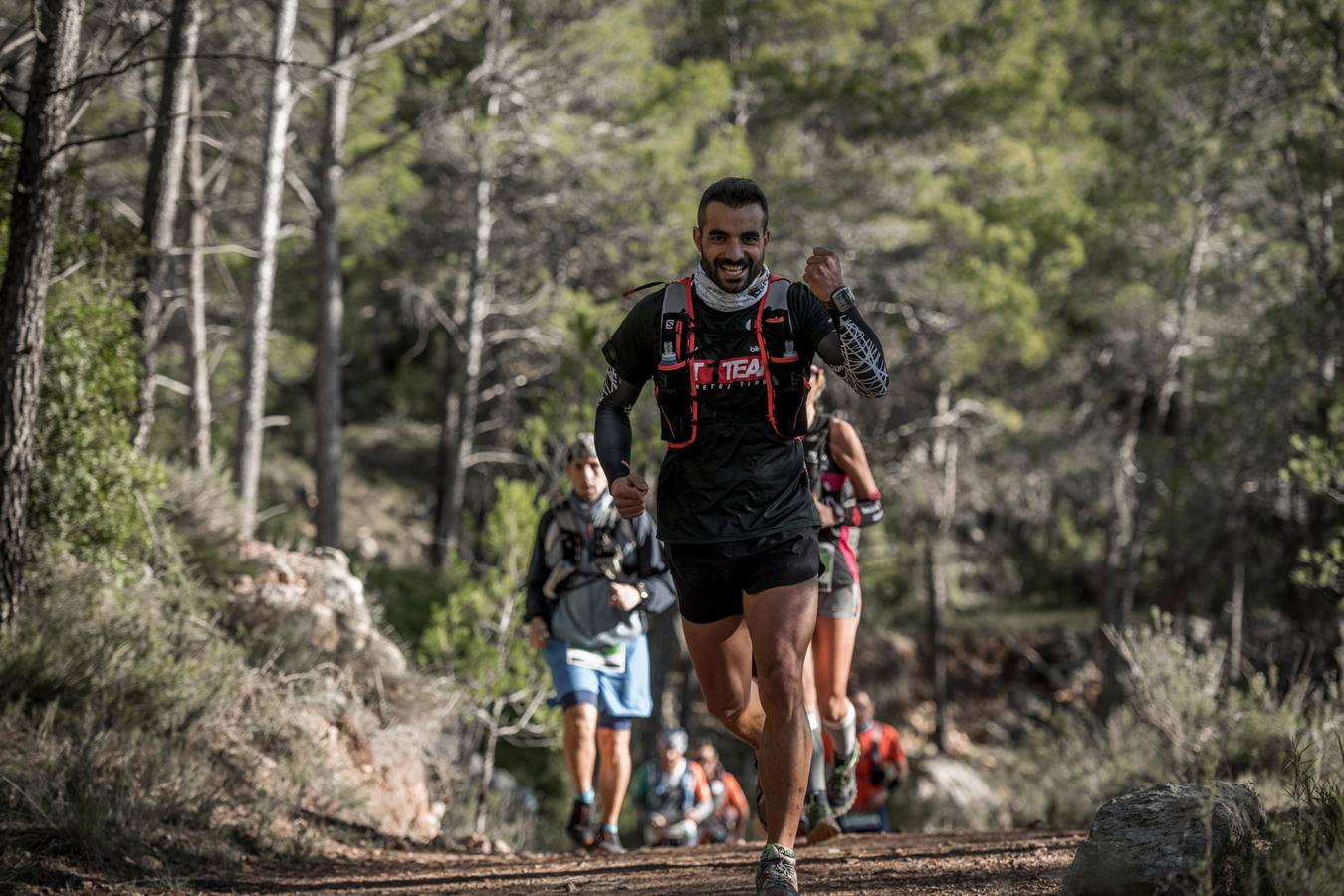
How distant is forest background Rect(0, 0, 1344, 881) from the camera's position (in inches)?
285

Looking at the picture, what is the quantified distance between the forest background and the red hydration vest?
263cm

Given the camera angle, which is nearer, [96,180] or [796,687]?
[796,687]

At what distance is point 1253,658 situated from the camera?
847 inches

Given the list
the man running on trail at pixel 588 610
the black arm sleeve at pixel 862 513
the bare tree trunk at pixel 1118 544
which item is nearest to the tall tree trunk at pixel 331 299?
the man running on trail at pixel 588 610

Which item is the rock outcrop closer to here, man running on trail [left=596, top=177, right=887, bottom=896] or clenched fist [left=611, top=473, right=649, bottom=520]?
clenched fist [left=611, top=473, right=649, bottom=520]

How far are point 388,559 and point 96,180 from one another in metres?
9.79

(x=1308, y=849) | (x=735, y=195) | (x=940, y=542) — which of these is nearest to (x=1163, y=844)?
(x=1308, y=849)

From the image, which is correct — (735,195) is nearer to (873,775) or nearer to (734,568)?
(734,568)

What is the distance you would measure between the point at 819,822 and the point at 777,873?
2.07m

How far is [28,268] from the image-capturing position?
6.10 meters

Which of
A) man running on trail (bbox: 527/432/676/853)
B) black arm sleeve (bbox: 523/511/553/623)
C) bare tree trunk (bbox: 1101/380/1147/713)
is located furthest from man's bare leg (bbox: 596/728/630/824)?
bare tree trunk (bbox: 1101/380/1147/713)

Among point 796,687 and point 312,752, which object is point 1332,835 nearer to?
point 796,687

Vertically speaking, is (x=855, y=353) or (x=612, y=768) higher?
(x=855, y=353)

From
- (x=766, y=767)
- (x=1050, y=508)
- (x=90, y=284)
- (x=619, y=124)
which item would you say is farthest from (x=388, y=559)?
(x=766, y=767)
